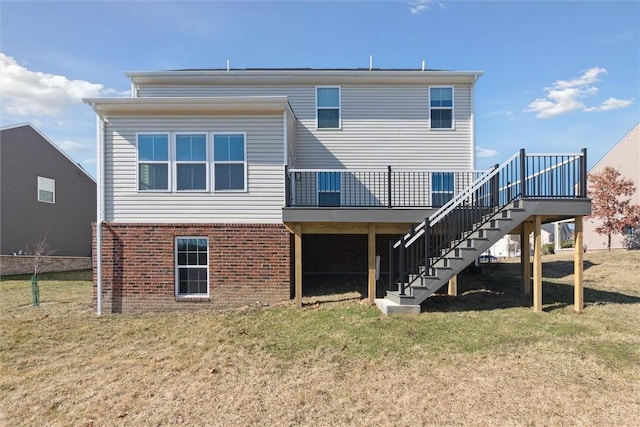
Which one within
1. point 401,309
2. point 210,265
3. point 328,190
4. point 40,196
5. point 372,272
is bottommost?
point 401,309

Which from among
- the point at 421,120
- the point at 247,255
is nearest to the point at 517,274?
the point at 421,120

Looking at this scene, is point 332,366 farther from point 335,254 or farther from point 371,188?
point 335,254

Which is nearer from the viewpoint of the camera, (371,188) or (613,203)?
(371,188)

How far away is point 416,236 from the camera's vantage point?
813 centimetres

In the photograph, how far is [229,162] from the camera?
9.50 metres

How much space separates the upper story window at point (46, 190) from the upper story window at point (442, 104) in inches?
763

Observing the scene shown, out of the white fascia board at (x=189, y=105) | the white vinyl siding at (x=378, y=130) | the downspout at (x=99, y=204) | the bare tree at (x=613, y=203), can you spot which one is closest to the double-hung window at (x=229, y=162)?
the white fascia board at (x=189, y=105)

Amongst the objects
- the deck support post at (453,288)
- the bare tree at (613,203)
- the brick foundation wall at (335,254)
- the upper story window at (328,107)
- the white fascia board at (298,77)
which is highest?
the white fascia board at (298,77)

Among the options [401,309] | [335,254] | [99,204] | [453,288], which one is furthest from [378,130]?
[99,204]

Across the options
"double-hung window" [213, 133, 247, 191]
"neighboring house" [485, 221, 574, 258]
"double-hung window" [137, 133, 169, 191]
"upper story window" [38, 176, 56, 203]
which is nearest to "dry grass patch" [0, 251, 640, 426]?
"double-hung window" [213, 133, 247, 191]

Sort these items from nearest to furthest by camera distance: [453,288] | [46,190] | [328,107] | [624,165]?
[453,288]
[328,107]
[46,190]
[624,165]

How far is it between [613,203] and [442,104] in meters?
15.7

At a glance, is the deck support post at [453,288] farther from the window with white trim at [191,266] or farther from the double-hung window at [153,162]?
the double-hung window at [153,162]

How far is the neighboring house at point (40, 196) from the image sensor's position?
18672 mm
